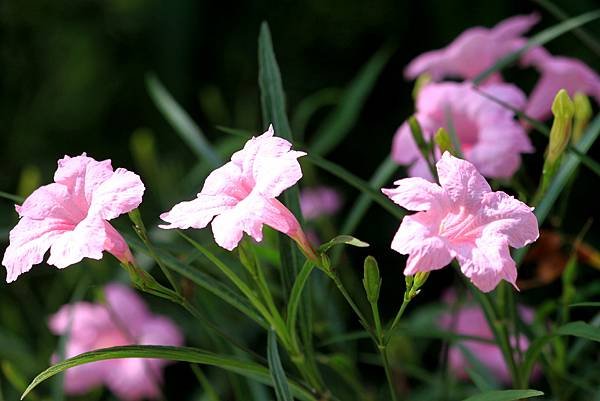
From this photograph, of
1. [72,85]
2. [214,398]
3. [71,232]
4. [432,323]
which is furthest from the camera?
[72,85]

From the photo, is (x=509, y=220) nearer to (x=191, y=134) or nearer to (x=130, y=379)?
(x=191, y=134)

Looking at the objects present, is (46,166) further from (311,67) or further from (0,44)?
(311,67)

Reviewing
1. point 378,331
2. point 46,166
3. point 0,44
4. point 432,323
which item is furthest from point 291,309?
point 0,44

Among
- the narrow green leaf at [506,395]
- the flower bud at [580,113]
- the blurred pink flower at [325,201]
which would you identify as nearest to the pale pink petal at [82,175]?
the narrow green leaf at [506,395]

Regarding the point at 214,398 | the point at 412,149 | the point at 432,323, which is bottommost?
the point at 432,323

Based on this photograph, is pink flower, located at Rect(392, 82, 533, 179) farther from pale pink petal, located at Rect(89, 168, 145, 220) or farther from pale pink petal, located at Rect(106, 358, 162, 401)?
pale pink petal, located at Rect(106, 358, 162, 401)

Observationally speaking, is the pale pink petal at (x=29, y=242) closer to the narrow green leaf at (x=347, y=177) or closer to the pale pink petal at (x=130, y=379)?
the narrow green leaf at (x=347, y=177)

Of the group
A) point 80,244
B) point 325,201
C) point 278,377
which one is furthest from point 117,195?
point 325,201

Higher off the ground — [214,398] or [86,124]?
[86,124]
